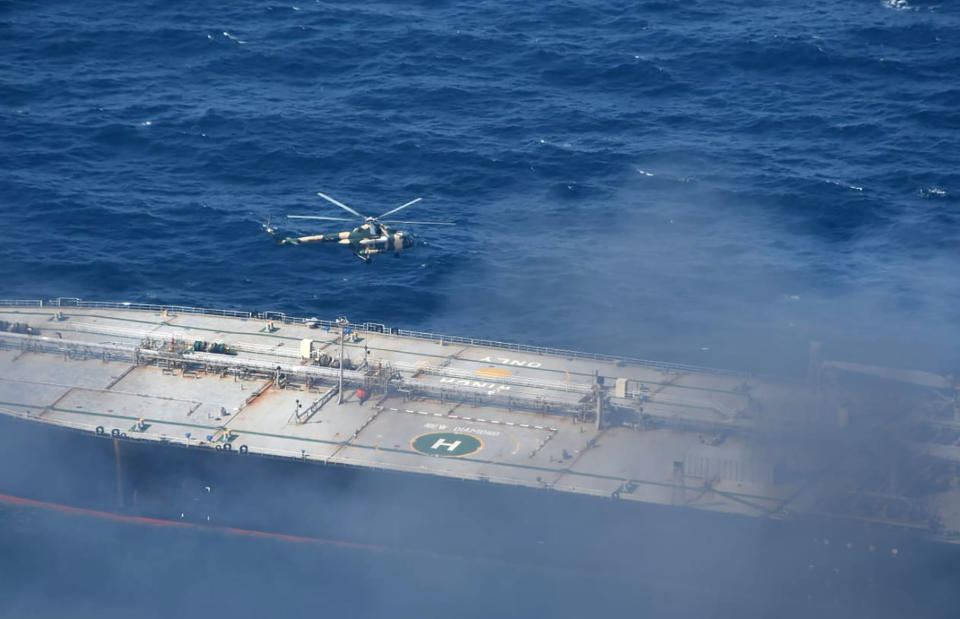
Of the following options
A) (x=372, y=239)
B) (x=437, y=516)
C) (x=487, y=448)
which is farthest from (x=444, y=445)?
(x=372, y=239)

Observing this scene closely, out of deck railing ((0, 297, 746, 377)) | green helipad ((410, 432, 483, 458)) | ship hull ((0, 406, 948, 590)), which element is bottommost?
ship hull ((0, 406, 948, 590))

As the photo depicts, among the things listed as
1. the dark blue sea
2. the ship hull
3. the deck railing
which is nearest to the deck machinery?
the deck railing

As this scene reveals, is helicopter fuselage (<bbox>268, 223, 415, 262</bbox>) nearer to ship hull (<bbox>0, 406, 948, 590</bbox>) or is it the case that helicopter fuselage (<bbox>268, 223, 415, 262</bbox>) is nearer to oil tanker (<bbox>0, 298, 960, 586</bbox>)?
oil tanker (<bbox>0, 298, 960, 586</bbox>)

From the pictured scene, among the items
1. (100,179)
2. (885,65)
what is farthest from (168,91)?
(885,65)

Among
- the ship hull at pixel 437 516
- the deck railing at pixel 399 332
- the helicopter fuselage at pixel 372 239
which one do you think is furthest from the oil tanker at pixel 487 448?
the helicopter fuselage at pixel 372 239

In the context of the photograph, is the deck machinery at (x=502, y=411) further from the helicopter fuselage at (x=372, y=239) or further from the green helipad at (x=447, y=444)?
the helicopter fuselage at (x=372, y=239)

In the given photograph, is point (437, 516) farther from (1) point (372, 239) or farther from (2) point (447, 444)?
(1) point (372, 239)
